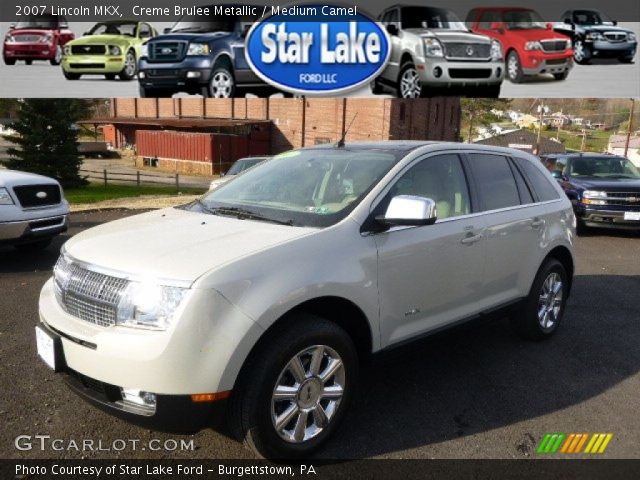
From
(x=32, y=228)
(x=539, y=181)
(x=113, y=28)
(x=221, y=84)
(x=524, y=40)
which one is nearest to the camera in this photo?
(x=539, y=181)

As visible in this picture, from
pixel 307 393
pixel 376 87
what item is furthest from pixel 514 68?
pixel 307 393

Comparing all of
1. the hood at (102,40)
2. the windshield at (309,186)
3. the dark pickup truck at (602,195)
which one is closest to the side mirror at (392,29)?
the dark pickup truck at (602,195)

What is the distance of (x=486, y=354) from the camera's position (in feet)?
16.2

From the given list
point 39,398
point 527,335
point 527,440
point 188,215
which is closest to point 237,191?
point 188,215

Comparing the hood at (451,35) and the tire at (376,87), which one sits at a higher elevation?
the hood at (451,35)

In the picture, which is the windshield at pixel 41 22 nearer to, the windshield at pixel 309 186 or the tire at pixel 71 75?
the tire at pixel 71 75

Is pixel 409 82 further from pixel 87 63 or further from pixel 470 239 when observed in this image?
pixel 470 239

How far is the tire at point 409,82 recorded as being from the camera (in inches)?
525

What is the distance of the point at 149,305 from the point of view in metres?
2.75

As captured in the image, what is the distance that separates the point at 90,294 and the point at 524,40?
12.5 meters

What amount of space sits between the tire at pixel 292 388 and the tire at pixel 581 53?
1288 cm

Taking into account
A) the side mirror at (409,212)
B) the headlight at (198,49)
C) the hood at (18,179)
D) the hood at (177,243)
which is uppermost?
the headlight at (198,49)

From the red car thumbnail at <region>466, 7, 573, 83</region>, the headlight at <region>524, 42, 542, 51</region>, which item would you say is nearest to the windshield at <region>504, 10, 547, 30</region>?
the red car thumbnail at <region>466, 7, 573, 83</region>

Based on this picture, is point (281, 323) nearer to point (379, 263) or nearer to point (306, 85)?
point (379, 263)
